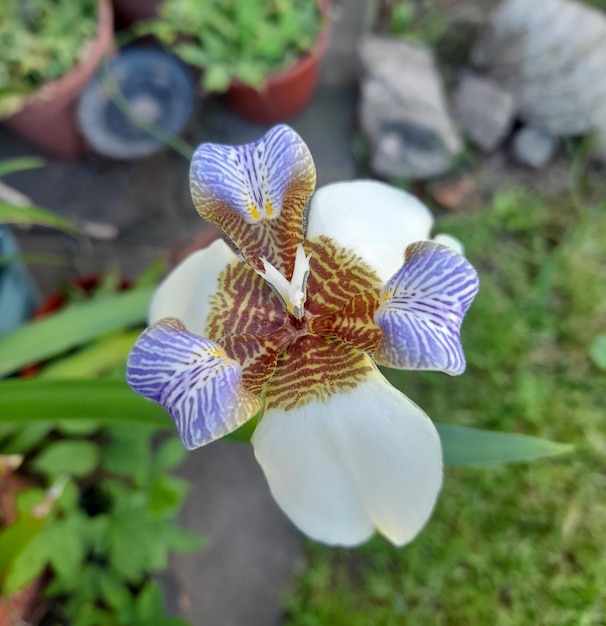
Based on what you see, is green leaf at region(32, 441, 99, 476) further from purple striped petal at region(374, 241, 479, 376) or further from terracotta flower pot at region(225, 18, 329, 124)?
terracotta flower pot at region(225, 18, 329, 124)

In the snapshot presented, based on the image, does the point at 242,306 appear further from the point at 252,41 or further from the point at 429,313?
the point at 252,41

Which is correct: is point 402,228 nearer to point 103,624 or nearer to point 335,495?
point 335,495

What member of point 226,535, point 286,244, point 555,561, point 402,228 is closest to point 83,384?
point 286,244

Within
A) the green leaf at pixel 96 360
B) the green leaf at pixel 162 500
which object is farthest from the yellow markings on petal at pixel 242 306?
the green leaf at pixel 96 360

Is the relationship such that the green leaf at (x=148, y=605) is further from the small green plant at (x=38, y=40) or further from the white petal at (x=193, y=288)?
the small green plant at (x=38, y=40)

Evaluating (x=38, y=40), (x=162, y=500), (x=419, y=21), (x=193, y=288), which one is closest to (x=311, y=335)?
(x=193, y=288)

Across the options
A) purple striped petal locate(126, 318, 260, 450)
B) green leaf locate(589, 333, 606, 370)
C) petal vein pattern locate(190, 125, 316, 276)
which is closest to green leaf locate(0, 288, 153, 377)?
petal vein pattern locate(190, 125, 316, 276)
